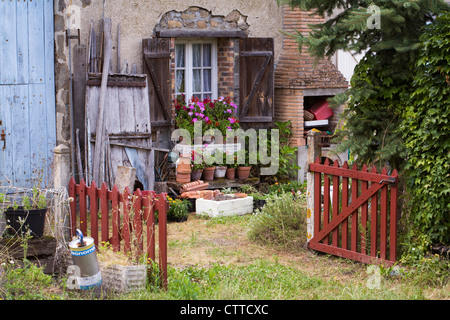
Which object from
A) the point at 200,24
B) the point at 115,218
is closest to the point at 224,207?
the point at 200,24

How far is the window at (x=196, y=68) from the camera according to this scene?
11.0 meters

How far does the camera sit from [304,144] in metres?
11.6

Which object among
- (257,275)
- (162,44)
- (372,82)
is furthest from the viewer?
(162,44)

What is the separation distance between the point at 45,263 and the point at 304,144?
21.6 feet

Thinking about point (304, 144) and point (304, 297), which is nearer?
point (304, 297)

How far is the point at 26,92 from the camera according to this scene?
895cm

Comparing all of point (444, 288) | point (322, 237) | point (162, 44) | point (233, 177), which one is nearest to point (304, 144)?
point (233, 177)

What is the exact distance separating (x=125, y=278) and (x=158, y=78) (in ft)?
17.8

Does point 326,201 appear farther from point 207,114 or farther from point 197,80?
point 197,80

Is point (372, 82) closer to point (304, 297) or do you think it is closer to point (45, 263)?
point (304, 297)

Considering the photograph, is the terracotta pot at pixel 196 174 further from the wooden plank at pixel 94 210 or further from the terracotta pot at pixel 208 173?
the wooden plank at pixel 94 210

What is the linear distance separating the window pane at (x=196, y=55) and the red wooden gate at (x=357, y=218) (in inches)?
173

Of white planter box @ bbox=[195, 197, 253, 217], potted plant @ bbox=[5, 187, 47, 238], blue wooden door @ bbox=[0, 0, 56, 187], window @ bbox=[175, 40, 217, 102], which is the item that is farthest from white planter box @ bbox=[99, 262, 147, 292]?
window @ bbox=[175, 40, 217, 102]

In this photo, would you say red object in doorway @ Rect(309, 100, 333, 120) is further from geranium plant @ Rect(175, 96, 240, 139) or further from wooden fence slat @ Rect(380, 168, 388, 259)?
wooden fence slat @ Rect(380, 168, 388, 259)
